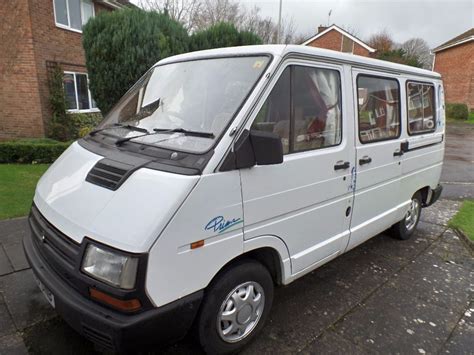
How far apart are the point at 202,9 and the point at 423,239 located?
955 inches

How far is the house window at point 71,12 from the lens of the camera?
11.6m

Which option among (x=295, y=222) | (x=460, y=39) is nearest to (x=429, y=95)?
(x=295, y=222)

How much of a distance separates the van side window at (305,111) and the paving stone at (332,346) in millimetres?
1535

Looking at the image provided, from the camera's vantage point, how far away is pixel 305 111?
263 cm

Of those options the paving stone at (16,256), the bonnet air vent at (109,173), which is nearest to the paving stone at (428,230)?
the bonnet air vent at (109,173)

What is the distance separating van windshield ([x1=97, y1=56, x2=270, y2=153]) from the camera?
88.7 inches

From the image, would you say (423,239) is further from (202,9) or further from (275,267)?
(202,9)

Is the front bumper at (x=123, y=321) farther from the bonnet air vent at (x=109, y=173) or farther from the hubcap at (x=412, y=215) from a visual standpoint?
the hubcap at (x=412, y=215)

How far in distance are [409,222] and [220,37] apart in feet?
20.4

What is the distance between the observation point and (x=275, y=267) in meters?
2.65

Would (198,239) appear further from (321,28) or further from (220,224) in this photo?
(321,28)

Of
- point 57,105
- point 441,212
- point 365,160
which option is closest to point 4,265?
point 365,160

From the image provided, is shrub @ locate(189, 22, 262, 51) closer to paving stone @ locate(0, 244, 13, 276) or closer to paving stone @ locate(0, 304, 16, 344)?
paving stone @ locate(0, 244, 13, 276)

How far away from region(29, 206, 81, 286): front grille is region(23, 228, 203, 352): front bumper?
0.40ft
